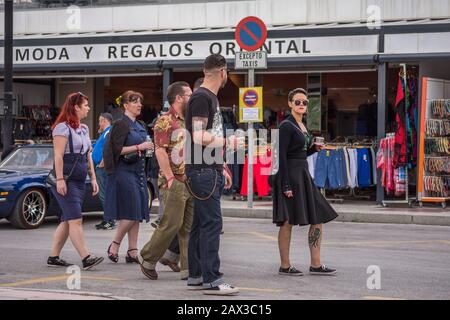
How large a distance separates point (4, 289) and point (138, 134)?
2.73 m

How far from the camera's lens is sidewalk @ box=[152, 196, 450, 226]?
14.9 metres

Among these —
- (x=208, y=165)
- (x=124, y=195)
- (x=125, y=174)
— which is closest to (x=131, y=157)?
(x=125, y=174)

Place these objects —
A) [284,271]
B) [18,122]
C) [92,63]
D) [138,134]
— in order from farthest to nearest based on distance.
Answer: [18,122], [92,63], [138,134], [284,271]

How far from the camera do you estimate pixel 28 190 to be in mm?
13422

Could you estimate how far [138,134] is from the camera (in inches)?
385

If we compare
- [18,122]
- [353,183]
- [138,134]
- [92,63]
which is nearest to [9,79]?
[92,63]

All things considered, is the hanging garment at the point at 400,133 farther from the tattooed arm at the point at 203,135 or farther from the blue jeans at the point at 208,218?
the tattooed arm at the point at 203,135

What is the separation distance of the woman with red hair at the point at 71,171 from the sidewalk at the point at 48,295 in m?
1.41

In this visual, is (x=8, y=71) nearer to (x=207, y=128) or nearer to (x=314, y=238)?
(x=314, y=238)

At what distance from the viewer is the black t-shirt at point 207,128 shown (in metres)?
7.37

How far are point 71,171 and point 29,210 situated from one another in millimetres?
4758

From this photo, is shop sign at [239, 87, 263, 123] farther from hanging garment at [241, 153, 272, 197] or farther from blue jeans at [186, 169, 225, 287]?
blue jeans at [186, 169, 225, 287]

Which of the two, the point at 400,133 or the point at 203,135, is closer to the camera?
the point at 203,135

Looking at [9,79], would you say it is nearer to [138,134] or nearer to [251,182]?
[251,182]
